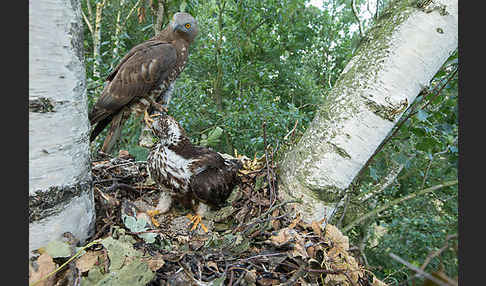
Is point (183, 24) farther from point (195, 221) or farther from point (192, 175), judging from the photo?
point (195, 221)

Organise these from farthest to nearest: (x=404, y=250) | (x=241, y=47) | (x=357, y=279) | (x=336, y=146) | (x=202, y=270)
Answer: (x=241, y=47), (x=404, y=250), (x=336, y=146), (x=357, y=279), (x=202, y=270)

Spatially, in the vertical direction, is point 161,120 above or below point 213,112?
above

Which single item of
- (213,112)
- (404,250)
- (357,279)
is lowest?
(404,250)

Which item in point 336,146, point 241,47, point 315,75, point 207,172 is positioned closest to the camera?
point 336,146

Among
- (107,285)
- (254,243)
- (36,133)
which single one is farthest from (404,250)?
(36,133)

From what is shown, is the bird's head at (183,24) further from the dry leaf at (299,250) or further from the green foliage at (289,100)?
the dry leaf at (299,250)

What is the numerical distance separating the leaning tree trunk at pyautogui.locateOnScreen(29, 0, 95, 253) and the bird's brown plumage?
615mm

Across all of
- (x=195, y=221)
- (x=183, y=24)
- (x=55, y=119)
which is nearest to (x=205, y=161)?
(x=195, y=221)

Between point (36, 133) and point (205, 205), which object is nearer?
point (36, 133)

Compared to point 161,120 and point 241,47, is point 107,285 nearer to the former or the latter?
point 161,120

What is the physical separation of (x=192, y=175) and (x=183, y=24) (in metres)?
1.66

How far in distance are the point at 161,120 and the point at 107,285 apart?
43.1 inches

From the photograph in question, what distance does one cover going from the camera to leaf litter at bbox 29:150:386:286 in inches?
32.3

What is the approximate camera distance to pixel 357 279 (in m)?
1.01
